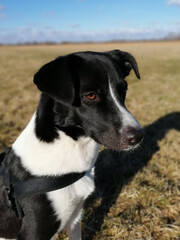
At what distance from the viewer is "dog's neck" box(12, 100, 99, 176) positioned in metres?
2.00

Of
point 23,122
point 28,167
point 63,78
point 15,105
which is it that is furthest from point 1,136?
point 63,78

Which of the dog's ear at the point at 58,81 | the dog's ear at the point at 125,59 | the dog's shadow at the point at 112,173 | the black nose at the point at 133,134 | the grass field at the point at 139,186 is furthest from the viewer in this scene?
the dog's shadow at the point at 112,173

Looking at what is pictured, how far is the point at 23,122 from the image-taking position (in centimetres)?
620

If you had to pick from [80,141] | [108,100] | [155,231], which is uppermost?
[108,100]

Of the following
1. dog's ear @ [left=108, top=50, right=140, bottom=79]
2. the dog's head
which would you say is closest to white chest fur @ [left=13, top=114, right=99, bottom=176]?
the dog's head

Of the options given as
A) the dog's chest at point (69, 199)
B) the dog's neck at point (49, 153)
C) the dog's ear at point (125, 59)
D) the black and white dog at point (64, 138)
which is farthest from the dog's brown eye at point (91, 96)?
the dog's chest at point (69, 199)

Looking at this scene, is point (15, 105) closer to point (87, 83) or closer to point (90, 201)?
point (90, 201)

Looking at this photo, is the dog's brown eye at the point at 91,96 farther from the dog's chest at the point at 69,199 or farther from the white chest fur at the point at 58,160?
the dog's chest at the point at 69,199

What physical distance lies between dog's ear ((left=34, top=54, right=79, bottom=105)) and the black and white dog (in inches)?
0.5

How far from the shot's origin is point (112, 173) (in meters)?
4.07

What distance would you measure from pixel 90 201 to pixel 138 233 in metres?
0.86

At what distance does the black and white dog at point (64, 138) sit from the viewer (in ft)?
6.36

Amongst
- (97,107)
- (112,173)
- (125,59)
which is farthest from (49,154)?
(112,173)

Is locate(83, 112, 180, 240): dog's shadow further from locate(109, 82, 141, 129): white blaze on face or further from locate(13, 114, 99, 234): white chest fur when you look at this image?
locate(109, 82, 141, 129): white blaze on face
